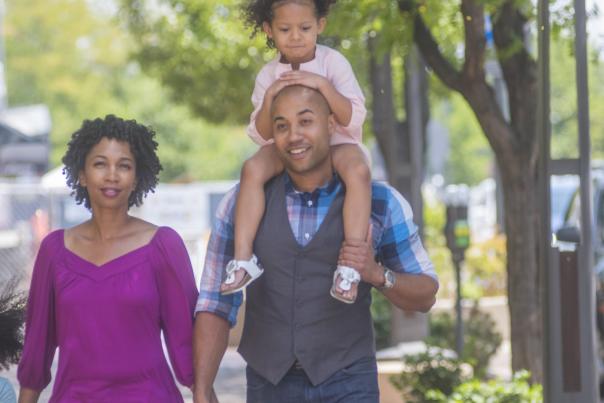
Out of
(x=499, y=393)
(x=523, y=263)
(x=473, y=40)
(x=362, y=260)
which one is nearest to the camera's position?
(x=362, y=260)

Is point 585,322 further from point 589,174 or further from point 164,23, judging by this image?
point 164,23

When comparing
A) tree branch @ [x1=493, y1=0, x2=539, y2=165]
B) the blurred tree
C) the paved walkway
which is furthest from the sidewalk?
the blurred tree

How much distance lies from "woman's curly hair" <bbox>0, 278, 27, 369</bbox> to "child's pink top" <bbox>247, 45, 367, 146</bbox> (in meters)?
A: 1.04

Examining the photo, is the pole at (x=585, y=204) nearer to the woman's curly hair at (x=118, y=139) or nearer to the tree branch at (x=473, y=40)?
the tree branch at (x=473, y=40)

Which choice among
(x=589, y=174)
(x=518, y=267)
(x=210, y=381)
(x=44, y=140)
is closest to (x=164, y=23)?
(x=44, y=140)

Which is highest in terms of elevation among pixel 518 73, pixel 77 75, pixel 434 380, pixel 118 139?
pixel 77 75

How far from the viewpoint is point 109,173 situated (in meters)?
5.20

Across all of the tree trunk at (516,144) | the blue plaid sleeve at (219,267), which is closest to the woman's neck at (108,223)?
the blue plaid sleeve at (219,267)

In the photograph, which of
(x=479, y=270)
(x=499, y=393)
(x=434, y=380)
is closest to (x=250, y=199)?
(x=499, y=393)

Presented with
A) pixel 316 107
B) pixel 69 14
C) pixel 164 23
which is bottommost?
pixel 316 107

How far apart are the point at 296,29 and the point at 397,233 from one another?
2.51 feet

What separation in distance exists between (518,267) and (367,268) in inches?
216

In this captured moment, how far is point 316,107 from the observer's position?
502cm

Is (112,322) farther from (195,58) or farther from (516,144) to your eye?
(195,58)
